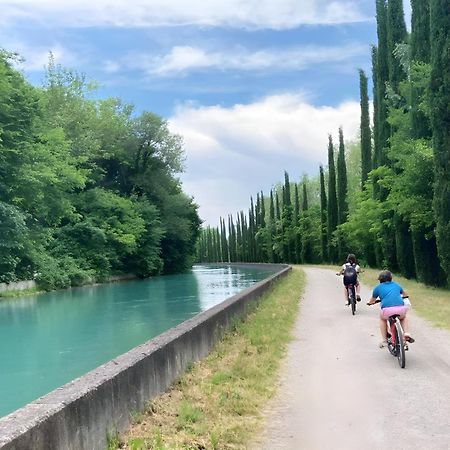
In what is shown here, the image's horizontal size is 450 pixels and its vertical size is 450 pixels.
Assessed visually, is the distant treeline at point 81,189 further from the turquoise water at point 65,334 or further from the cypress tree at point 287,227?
the cypress tree at point 287,227

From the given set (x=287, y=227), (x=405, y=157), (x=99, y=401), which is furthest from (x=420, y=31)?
(x=287, y=227)

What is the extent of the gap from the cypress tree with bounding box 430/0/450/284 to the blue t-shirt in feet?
39.0

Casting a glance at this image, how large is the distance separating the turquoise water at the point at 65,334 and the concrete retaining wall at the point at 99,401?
126 inches

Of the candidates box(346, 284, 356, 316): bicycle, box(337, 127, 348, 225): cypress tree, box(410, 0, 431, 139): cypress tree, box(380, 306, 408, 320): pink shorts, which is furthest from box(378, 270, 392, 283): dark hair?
box(337, 127, 348, 225): cypress tree

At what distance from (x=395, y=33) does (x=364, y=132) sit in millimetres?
18858

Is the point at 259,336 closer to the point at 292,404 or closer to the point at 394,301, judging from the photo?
the point at 394,301

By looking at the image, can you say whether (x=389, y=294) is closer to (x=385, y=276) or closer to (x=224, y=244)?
(x=385, y=276)

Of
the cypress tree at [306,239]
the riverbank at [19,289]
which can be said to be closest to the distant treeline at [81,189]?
the riverbank at [19,289]

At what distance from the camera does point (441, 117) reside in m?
20.6

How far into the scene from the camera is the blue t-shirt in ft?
30.5

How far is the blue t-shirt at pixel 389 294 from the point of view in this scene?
30.5 feet

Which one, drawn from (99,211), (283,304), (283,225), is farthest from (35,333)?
(283,225)

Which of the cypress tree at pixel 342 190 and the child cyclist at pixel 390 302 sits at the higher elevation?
the cypress tree at pixel 342 190

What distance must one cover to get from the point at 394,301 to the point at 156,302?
19.3 meters
